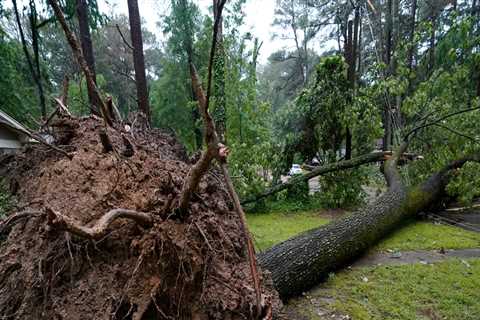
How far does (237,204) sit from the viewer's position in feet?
3.05

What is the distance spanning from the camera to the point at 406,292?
2.52 metres

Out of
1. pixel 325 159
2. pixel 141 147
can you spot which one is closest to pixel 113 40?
pixel 325 159

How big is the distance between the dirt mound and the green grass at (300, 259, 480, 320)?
4.79 ft

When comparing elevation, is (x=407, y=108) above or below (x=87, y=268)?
above

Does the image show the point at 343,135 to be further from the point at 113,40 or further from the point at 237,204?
the point at 113,40

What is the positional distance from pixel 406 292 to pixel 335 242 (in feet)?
2.69

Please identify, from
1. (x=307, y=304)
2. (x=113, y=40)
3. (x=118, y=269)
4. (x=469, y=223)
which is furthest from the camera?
(x=113, y=40)

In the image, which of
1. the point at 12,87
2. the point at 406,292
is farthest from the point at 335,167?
the point at 12,87

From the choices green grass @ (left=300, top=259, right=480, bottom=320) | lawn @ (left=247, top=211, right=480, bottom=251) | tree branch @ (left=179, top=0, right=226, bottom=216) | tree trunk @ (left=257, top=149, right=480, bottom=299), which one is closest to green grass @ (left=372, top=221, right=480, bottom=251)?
lawn @ (left=247, top=211, right=480, bottom=251)

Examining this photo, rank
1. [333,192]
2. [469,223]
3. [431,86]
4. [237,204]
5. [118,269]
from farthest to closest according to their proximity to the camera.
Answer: [333,192] < [431,86] < [469,223] < [118,269] < [237,204]

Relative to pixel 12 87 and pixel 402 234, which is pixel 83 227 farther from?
pixel 12 87

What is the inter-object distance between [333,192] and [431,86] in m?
3.16

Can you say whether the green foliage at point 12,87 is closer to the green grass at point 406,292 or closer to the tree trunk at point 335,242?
the tree trunk at point 335,242

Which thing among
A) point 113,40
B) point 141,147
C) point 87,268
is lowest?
point 87,268
